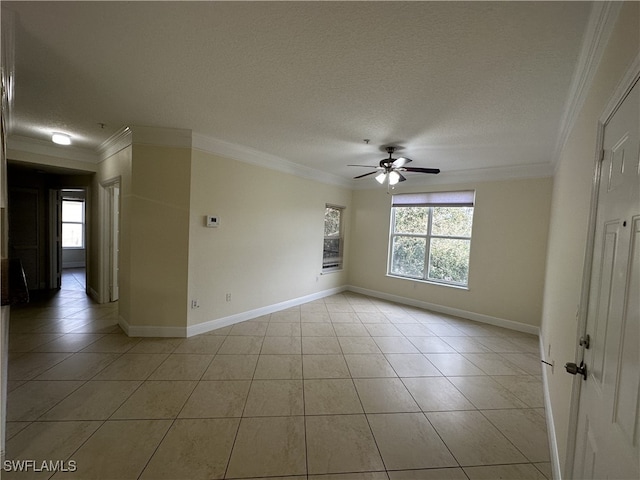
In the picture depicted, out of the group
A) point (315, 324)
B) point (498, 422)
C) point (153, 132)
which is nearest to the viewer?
point (498, 422)

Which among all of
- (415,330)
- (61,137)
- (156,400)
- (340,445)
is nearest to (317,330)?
(415,330)

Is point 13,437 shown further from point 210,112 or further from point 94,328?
point 210,112

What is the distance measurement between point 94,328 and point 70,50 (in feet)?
10.9

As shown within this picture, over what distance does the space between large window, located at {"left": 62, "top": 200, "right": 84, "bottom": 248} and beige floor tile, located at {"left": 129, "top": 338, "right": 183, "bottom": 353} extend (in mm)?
7256

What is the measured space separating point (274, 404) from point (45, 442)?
59.2 inches

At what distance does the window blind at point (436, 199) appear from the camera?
4438 millimetres

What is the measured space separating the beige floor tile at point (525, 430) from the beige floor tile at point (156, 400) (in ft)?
8.34

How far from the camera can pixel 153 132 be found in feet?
9.95

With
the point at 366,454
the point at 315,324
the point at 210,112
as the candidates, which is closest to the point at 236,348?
the point at 315,324

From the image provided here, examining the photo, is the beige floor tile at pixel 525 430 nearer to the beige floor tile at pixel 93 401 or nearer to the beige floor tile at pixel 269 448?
the beige floor tile at pixel 269 448

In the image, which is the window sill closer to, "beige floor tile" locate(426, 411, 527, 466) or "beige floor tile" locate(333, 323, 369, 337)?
"beige floor tile" locate(333, 323, 369, 337)

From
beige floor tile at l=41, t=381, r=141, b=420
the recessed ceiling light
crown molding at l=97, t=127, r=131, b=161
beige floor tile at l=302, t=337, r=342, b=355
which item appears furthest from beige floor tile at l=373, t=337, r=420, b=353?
the recessed ceiling light

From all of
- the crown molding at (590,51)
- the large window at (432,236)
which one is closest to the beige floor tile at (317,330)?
the large window at (432,236)

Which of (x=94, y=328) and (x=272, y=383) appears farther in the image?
(x=94, y=328)
